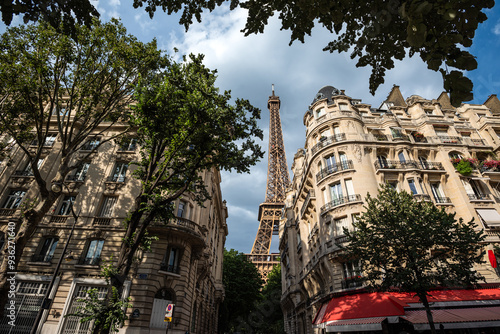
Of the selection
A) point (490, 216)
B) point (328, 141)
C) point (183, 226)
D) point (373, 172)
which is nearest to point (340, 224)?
point (373, 172)

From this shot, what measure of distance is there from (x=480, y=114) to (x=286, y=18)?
34379 mm

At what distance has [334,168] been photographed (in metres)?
21.5

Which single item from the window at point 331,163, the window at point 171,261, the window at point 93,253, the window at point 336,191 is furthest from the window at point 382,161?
the window at point 93,253

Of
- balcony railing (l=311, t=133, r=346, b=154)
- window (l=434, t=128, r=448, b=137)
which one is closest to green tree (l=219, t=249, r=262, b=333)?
balcony railing (l=311, t=133, r=346, b=154)

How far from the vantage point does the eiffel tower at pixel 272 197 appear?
5916 centimetres

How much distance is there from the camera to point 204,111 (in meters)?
11.9

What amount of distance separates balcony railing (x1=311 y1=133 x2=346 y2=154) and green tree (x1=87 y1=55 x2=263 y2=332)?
11.2m

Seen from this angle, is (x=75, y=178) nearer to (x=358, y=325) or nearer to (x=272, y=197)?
(x=358, y=325)

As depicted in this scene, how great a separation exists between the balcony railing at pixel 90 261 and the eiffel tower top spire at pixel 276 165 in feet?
178

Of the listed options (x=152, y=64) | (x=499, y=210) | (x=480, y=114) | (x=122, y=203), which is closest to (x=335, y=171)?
(x=499, y=210)

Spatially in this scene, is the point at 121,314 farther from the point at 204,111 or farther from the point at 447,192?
the point at 447,192

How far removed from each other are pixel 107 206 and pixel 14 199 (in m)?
7.68

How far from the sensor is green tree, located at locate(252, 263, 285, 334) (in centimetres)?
3857

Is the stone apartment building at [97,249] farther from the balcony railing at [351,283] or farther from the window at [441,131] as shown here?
the window at [441,131]
